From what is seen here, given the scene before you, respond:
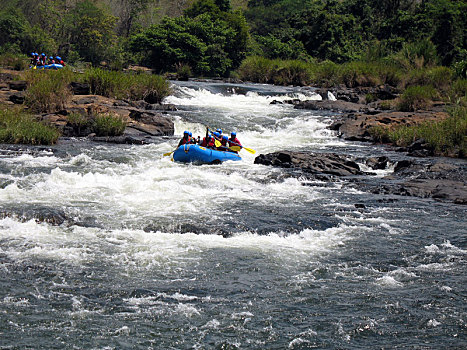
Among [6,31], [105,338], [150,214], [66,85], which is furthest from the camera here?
[6,31]

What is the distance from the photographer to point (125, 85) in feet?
69.6

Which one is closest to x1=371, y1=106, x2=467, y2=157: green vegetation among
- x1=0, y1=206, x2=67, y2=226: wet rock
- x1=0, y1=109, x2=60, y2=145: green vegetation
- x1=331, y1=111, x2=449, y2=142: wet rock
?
x1=331, y1=111, x2=449, y2=142: wet rock

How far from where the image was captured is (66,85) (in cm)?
1906

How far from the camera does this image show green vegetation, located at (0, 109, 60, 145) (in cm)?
1495

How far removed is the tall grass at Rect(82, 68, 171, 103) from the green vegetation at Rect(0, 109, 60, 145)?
519cm

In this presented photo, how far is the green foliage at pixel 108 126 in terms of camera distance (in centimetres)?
1677

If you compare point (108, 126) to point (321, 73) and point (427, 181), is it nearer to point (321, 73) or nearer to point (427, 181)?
point (427, 181)

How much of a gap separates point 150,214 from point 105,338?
4.11 m

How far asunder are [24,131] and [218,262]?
31.0 feet

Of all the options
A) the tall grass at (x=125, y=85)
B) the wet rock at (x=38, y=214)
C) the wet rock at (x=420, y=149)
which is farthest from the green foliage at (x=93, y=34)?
the wet rock at (x=38, y=214)

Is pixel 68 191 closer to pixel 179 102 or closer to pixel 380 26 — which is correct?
pixel 179 102

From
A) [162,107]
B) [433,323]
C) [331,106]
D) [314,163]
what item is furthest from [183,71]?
[433,323]

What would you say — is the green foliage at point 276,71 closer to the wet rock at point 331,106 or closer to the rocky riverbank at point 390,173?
the wet rock at point 331,106

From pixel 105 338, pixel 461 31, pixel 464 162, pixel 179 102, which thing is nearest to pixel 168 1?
pixel 461 31
